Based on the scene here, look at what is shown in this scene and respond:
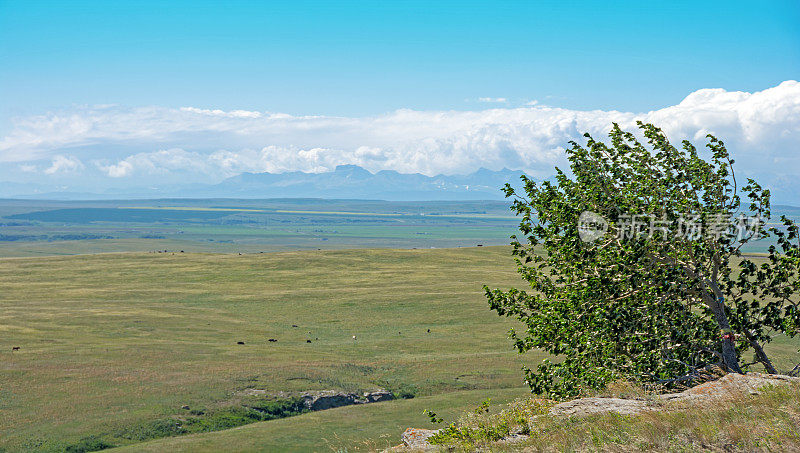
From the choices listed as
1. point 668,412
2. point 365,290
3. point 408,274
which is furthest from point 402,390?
point 408,274

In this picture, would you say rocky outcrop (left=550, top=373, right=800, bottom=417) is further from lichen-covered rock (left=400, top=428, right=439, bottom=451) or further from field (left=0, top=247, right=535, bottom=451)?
field (left=0, top=247, right=535, bottom=451)

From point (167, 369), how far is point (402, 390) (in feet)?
55.8

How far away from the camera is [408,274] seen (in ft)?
367

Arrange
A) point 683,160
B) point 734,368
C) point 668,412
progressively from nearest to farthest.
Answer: point 668,412 < point 734,368 < point 683,160

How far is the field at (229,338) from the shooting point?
37.8 m

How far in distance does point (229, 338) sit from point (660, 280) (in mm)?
51499

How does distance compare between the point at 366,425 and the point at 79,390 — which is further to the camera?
the point at 79,390

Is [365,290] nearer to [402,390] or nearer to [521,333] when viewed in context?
[521,333]

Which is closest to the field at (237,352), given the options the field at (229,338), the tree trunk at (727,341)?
the field at (229,338)

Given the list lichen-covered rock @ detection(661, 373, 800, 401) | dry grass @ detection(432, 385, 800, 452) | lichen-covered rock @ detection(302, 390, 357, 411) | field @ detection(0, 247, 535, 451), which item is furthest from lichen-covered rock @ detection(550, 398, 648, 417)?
lichen-covered rock @ detection(302, 390, 357, 411)

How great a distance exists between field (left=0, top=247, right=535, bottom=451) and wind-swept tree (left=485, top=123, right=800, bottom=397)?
49.2ft

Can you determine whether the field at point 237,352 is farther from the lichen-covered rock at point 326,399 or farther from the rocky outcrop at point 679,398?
the rocky outcrop at point 679,398

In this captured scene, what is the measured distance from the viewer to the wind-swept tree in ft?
63.3

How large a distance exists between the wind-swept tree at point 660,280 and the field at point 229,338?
15.0 m
